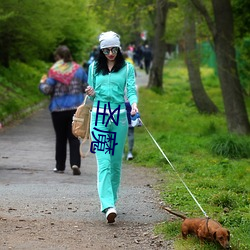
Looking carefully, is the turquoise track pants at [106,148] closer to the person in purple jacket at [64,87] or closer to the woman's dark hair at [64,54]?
the person in purple jacket at [64,87]

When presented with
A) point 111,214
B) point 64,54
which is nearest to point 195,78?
point 64,54

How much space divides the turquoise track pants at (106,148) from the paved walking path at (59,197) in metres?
0.31

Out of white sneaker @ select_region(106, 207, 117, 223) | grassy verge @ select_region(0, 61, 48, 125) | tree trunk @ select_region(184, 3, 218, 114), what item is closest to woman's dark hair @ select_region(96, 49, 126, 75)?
white sneaker @ select_region(106, 207, 117, 223)

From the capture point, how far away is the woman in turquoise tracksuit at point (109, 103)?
7586 mm

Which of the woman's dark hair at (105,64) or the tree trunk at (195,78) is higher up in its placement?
the woman's dark hair at (105,64)

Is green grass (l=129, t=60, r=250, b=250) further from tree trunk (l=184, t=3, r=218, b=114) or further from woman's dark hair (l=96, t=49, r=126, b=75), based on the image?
woman's dark hair (l=96, t=49, r=126, b=75)

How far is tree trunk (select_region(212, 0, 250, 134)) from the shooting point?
16.2m

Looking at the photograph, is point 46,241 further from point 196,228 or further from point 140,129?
point 140,129

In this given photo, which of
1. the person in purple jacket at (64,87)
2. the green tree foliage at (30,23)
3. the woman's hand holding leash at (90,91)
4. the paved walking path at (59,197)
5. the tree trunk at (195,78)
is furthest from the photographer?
the tree trunk at (195,78)

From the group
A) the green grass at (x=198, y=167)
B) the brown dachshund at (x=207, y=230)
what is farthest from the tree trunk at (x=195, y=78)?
the brown dachshund at (x=207, y=230)

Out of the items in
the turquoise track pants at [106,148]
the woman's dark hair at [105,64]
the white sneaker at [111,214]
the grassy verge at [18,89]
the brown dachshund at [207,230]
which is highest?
the woman's dark hair at [105,64]

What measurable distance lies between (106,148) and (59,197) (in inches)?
61.9

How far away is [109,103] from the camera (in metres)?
7.64

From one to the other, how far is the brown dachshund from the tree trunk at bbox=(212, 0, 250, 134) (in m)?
10.1
